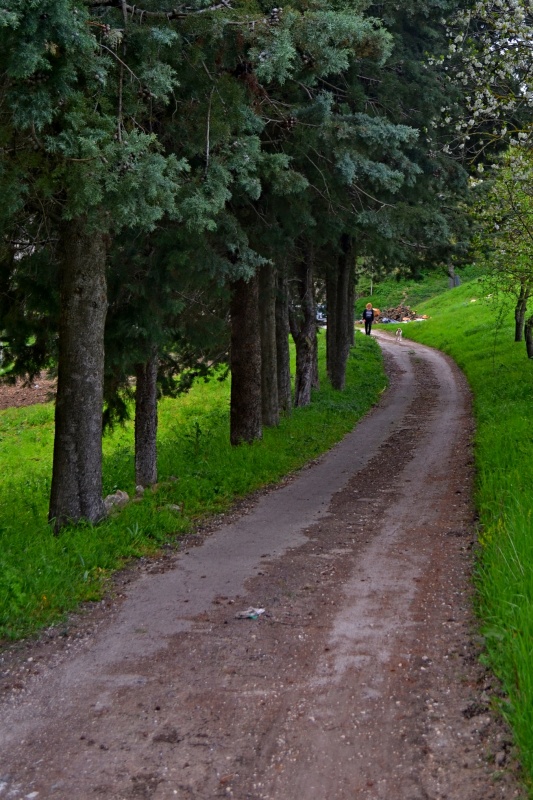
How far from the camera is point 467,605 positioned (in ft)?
21.4

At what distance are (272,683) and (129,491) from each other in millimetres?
6421

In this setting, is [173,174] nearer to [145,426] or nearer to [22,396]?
[145,426]

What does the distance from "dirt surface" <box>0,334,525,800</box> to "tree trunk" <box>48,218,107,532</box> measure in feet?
4.22

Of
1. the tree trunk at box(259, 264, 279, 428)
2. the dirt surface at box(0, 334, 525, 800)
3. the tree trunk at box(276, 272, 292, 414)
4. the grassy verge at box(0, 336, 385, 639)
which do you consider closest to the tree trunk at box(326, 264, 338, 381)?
the grassy verge at box(0, 336, 385, 639)

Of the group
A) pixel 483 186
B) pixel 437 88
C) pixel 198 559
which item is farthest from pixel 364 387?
pixel 198 559

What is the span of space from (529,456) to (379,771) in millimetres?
7626

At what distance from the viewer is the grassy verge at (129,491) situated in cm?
677

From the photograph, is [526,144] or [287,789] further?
[526,144]

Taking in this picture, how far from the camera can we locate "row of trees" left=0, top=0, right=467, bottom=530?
7371 mm

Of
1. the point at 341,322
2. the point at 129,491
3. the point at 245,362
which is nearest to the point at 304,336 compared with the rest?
the point at 341,322

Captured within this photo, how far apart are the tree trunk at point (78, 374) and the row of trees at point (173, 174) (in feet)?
0.07

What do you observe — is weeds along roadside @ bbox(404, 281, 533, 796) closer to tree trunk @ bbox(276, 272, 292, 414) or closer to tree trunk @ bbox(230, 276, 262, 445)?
tree trunk @ bbox(230, 276, 262, 445)

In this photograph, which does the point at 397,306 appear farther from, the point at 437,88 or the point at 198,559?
the point at 198,559

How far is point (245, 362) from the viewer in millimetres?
14195
